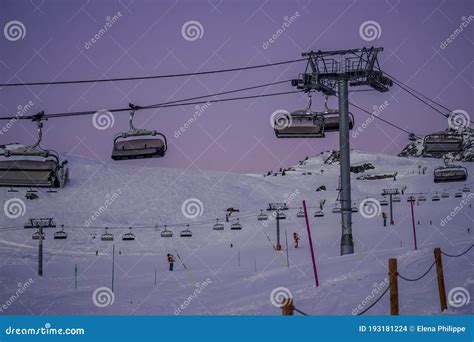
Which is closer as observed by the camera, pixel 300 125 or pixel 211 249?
pixel 300 125

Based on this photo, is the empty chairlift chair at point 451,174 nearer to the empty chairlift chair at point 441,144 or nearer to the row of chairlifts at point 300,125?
the empty chairlift chair at point 441,144

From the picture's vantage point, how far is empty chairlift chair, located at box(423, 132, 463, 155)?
1858 centimetres

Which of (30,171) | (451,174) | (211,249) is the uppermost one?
(211,249)

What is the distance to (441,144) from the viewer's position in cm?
1873

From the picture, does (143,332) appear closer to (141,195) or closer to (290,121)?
(290,121)

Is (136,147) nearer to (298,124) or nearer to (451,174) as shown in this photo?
(298,124)

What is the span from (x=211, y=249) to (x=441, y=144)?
45558 millimetres

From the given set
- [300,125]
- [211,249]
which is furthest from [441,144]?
[211,249]

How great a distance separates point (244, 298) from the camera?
20266mm

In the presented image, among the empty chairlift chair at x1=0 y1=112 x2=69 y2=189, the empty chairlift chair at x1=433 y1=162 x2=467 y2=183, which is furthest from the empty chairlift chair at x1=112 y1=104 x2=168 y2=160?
the empty chairlift chair at x1=433 y1=162 x2=467 y2=183

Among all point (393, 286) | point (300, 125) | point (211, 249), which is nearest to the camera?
point (393, 286)

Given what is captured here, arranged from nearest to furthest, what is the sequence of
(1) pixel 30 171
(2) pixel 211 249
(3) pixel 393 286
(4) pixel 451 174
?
(3) pixel 393 286 < (1) pixel 30 171 < (4) pixel 451 174 < (2) pixel 211 249

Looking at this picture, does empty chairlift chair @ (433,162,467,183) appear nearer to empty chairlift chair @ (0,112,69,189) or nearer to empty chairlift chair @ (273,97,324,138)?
empty chairlift chair @ (273,97,324,138)

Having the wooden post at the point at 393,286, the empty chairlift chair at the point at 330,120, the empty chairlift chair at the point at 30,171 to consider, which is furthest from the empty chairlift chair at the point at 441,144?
the empty chairlift chair at the point at 30,171
